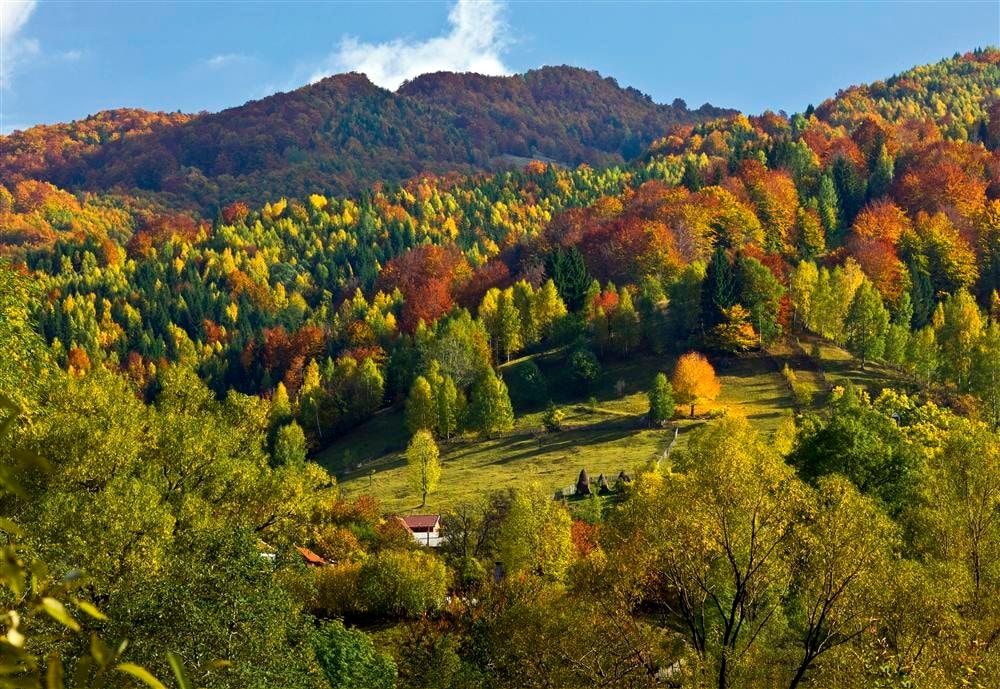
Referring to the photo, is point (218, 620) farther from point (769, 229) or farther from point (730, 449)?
point (769, 229)

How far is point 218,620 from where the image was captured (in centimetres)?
2005

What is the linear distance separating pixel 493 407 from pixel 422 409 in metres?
9.47

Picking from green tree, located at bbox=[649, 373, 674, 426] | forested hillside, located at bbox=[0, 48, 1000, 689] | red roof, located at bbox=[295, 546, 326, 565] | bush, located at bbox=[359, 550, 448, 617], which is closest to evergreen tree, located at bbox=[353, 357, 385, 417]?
forested hillside, located at bbox=[0, 48, 1000, 689]

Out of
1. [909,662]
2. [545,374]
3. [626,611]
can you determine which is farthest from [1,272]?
[545,374]

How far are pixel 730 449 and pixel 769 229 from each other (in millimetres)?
115387

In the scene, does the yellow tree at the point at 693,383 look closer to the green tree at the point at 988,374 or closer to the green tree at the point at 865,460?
the green tree at the point at 988,374

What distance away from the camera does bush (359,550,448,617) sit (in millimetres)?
41344

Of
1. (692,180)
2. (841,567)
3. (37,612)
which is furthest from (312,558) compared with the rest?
(692,180)

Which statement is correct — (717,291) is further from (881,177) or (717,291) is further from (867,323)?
(881,177)

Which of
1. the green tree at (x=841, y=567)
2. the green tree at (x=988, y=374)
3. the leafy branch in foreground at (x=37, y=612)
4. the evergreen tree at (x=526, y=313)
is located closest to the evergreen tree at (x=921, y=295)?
the green tree at (x=988, y=374)

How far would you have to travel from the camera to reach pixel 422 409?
92.2 meters

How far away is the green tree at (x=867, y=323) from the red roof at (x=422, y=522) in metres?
54.3

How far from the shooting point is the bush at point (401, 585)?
41344 mm

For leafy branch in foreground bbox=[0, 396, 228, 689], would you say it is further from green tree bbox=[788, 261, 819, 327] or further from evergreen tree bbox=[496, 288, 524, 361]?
evergreen tree bbox=[496, 288, 524, 361]
